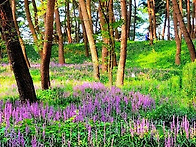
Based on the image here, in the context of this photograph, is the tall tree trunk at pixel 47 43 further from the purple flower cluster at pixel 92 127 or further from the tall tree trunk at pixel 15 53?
the purple flower cluster at pixel 92 127

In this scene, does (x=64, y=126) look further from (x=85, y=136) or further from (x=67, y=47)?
(x=67, y=47)

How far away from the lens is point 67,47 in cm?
3725

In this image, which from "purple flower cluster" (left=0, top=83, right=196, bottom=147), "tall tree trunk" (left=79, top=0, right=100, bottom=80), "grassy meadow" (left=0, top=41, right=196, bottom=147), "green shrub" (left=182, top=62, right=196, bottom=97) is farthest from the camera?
"tall tree trunk" (left=79, top=0, right=100, bottom=80)

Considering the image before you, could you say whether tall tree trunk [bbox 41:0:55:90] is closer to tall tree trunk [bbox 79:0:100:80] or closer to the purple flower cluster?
the purple flower cluster

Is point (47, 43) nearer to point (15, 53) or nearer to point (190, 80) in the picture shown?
point (15, 53)

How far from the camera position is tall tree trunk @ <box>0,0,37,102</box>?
7.45 meters

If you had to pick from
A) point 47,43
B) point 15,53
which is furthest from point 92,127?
point 47,43

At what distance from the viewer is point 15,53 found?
767 cm

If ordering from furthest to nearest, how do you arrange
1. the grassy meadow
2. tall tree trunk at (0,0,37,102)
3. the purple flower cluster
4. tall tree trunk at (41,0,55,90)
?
tall tree trunk at (41,0,55,90), tall tree trunk at (0,0,37,102), the grassy meadow, the purple flower cluster

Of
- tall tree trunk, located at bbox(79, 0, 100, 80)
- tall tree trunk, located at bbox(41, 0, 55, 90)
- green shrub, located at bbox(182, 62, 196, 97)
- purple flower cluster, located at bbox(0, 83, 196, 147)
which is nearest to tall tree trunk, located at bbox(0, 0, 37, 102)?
purple flower cluster, located at bbox(0, 83, 196, 147)

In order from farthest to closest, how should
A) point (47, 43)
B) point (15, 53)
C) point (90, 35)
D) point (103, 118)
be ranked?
point (90, 35) < point (47, 43) < point (15, 53) < point (103, 118)

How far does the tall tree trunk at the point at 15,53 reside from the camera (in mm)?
7445

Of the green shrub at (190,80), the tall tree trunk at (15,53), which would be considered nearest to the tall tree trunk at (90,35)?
the tall tree trunk at (15,53)

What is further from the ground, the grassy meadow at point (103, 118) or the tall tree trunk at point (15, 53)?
→ the tall tree trunk at point (15, 53)
